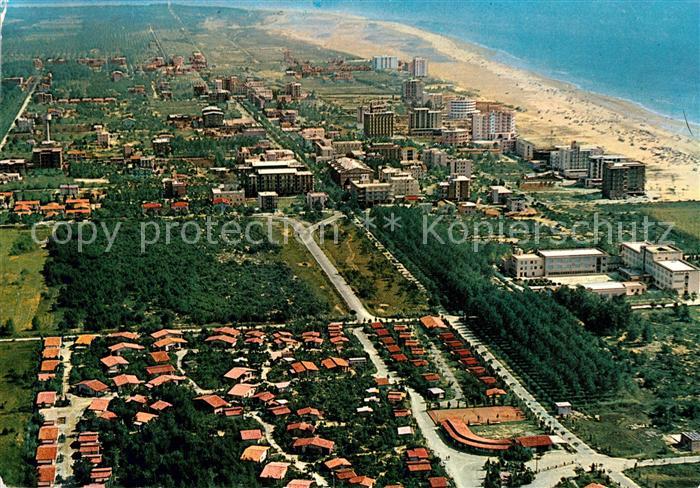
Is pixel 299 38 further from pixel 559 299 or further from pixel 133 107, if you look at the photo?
pixel 559 299

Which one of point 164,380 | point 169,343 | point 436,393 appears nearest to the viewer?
point 436,393

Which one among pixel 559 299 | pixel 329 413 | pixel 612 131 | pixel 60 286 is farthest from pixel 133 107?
pixel 329 413

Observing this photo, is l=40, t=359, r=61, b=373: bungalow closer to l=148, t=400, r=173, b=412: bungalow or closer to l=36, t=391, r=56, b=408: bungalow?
l=36, t=391, r=56, b=408: bungalow

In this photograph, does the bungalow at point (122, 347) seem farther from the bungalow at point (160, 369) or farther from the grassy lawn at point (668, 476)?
the grassy lawn at point (668, 476)

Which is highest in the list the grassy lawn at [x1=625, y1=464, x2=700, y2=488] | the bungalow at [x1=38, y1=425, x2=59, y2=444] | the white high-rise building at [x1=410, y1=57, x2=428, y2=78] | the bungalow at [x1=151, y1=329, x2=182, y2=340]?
the white high-rise building at [x1=410, y1=57, x2=428, y2=78]

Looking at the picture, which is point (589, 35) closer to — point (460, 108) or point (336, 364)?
point (460, 108)

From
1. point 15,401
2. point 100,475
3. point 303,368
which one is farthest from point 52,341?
point 100,475

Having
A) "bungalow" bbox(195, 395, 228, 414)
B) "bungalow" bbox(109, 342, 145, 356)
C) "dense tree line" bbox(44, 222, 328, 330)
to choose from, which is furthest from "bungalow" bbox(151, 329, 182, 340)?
"bungalow" bbox(195, 395, 228, 414)
